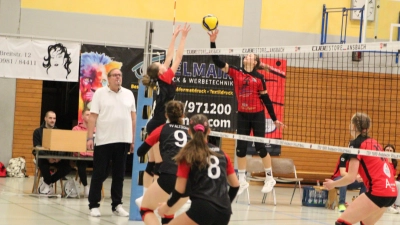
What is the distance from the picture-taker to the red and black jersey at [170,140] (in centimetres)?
757

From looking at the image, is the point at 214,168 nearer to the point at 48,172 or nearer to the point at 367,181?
the point at 367,181

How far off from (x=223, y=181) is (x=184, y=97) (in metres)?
10.1

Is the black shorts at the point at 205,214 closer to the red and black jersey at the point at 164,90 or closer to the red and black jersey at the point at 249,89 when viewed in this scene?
the red and black jersey at the point at 164,90

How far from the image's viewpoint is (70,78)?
1569cm

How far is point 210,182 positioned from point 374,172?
2.68 metres

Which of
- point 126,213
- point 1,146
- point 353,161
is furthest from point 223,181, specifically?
point 1,146

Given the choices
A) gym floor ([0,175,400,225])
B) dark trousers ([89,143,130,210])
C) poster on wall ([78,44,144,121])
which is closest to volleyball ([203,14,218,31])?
dark trousers ([89,143,130,210])

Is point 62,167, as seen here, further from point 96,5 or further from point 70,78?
point 96,5

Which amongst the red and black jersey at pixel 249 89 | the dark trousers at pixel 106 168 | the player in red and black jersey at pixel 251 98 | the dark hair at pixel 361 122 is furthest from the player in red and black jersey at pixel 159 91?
the dark hair at pixel 361 122

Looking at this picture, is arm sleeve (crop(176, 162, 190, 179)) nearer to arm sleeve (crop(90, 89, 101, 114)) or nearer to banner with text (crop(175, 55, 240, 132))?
arm sleeve (crop(90, 89, 101, 114))

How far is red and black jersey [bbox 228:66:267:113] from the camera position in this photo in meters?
11.0

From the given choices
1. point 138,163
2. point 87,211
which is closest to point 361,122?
point 138,163

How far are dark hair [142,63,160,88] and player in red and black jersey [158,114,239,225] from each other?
10.5 ft

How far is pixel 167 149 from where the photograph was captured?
7.61 m
